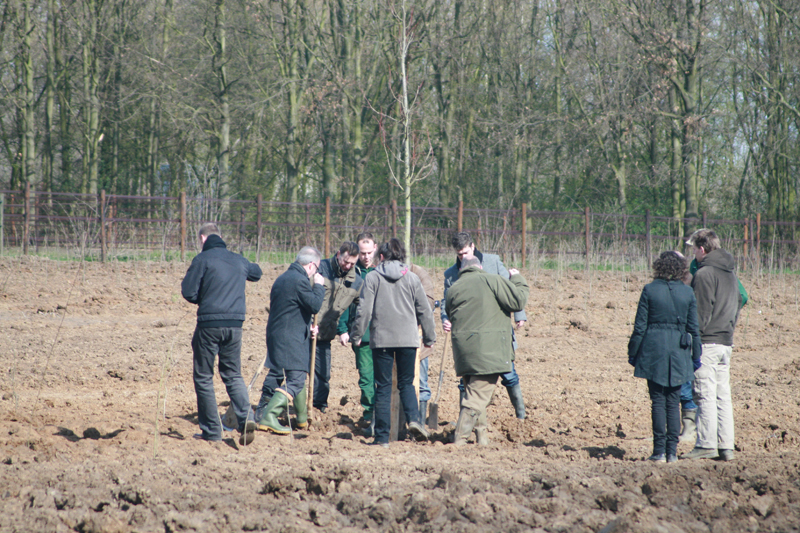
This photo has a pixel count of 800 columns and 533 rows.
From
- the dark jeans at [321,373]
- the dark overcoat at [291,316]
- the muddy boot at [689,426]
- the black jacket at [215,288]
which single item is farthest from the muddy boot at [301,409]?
the muddy boot at [689,426]

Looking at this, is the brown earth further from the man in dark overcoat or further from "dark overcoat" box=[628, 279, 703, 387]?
"dark overcoat" box=[628, 279, 703, 387]

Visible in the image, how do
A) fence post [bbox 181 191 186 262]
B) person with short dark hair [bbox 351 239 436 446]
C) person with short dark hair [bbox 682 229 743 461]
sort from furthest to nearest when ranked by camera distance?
fence post [bbox 181 191 186 262]
person with short dark hair [bbox 351 239 436 446]
person with short dark hair [bbox 682 229 743 461]

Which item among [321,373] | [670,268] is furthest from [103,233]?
[670,268]

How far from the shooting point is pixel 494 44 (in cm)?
2588

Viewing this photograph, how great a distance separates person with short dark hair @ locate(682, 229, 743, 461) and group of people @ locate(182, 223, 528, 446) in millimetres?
1337

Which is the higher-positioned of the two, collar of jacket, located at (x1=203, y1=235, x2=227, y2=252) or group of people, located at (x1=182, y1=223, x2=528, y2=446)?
collar of jacket, located at (x1=203, y1=235, x2=227, y2=252)

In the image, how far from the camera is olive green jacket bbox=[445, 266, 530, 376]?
550 cm

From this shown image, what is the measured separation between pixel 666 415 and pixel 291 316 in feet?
9.68

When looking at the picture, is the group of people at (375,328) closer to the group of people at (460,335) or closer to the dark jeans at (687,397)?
the group of people at (460,335)

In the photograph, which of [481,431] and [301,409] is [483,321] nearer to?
[481,431]

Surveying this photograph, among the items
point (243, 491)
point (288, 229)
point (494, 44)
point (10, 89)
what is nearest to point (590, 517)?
point (243, 491)

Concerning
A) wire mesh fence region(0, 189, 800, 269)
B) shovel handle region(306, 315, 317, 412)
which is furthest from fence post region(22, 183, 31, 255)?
shovel handle region(306, 315, 317, 412)

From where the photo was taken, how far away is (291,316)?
5891 mm

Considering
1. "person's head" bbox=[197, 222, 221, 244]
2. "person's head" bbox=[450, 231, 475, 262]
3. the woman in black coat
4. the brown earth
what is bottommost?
the brown earth
